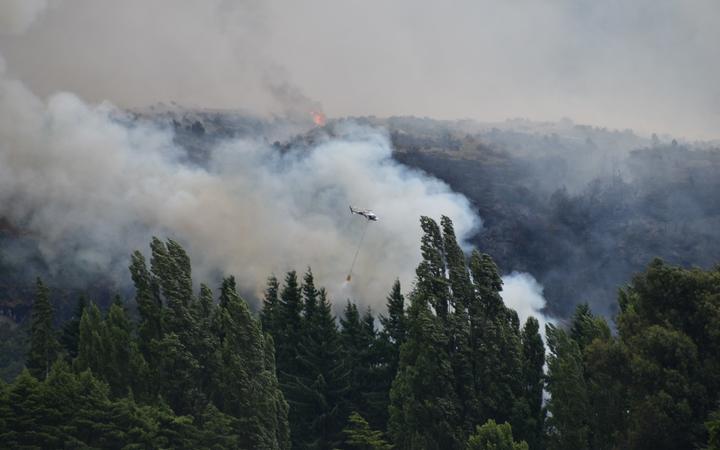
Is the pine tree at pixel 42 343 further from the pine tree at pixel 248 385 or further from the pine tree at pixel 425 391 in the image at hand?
the pine tree at pixel 425 391

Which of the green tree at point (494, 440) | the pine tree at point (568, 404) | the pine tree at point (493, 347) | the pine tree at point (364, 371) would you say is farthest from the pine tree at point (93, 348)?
the pine tree at point (568, 404)

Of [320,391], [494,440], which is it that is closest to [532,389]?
[494,440]

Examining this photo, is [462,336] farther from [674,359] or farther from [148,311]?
[148,311]

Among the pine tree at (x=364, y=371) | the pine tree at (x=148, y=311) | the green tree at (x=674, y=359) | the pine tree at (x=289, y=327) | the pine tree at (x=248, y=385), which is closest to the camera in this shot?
the green tree at (x=674, y=359)

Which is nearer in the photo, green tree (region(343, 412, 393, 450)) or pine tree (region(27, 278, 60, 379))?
green tree (region(343, 412, 393, 450))

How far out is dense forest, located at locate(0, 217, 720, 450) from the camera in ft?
150

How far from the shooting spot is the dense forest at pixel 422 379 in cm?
4575

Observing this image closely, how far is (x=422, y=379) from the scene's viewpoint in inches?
2239

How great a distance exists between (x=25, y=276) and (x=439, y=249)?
14939 cm

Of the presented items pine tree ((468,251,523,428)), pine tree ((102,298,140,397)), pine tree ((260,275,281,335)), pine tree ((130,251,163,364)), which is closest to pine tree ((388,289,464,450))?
pine tree ((468,251,523,428))

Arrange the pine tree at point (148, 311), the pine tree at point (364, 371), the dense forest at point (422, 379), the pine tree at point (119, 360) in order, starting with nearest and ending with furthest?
the dense forest at point (422, 379) < the pine tree at point (119, 360) < the pine tree at point (148, 311) < the pine tree at point (364, 371)

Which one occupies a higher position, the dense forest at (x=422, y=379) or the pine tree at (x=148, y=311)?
the pine tree at (x=148, y=311)

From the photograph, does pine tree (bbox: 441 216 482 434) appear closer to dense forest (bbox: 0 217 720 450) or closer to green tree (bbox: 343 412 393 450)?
dense forest (bbox: 0 217 720 450)

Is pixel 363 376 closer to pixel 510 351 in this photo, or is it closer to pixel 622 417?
A: pixel 510 351
